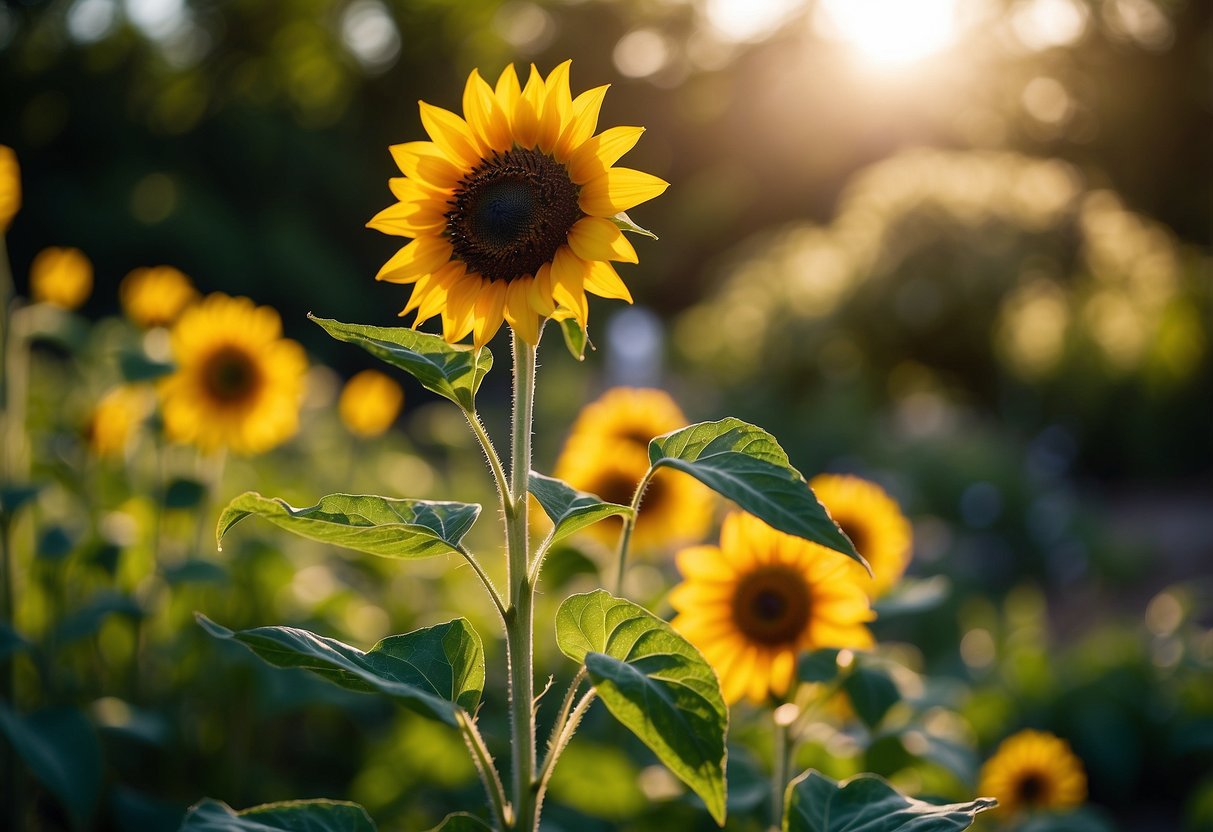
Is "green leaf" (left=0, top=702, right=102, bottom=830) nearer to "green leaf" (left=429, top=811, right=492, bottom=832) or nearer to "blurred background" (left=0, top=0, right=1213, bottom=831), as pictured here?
"blurred background" (left=0, top=0, right=1213, bottom=831)

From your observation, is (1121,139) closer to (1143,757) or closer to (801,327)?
(801,327)

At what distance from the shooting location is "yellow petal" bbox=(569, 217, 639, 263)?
0.91 m

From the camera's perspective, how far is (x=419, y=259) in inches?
38.9

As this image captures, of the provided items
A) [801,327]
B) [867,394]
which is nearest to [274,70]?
[801,327]

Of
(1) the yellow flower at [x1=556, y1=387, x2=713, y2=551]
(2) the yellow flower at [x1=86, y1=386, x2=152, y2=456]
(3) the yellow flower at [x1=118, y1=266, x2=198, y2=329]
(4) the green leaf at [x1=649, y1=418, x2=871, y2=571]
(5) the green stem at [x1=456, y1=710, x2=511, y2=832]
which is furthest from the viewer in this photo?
(3) the yellow flower at [x1=118, y1=266, x2=198, y2=329]

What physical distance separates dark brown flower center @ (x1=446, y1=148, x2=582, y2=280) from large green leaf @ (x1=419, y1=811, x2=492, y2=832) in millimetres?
488

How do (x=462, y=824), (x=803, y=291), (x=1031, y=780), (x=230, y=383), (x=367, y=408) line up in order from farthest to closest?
(x=803, y=291) → (x=367, y=408) → (x=230, y=383) → (x=1031, y=780) → (x=462, y=824)

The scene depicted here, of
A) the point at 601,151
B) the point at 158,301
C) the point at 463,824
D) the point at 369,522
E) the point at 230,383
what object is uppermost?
the point at 158,301

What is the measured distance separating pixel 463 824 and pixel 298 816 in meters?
0.14

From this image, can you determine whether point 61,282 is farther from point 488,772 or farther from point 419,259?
point 488,772

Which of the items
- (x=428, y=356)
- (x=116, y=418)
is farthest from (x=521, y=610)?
(x=116, y=418)

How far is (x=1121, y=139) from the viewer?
14.7 metres

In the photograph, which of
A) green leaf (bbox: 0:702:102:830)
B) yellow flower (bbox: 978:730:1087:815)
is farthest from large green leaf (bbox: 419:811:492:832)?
yellow flower (bbox: 978:730:1087:815)

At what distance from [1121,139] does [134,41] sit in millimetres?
12596
